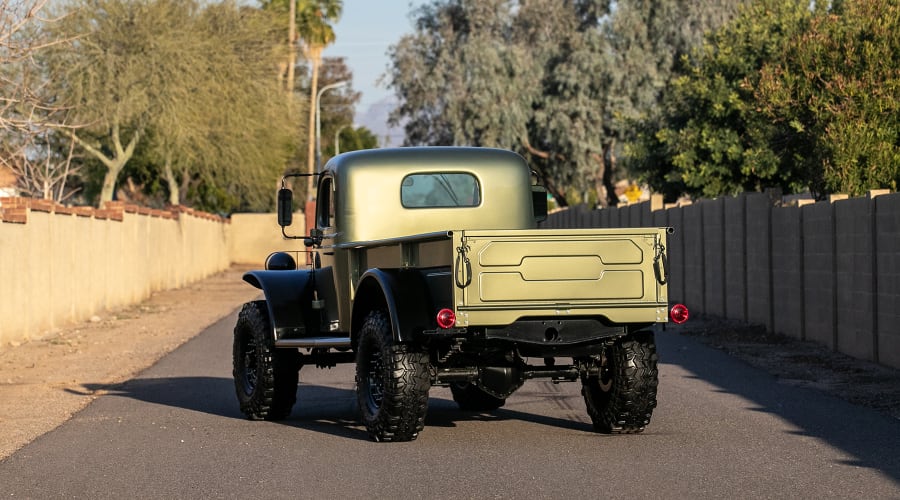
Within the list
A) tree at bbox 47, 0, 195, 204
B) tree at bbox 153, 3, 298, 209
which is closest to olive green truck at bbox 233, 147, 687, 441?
tree at bbox 47, 0, 195, 204

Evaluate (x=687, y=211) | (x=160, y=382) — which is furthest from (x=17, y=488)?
(x=687, y=211)

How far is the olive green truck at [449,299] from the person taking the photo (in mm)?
10523

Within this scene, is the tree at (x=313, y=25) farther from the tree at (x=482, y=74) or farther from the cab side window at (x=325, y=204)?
the cab side window at (x=325, y=204)

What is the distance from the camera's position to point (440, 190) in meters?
13.4

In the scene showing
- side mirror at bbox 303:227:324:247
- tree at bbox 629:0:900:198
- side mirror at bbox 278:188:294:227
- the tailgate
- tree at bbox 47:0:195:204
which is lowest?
the tailgate

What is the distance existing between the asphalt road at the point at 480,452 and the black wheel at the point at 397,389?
0.15 metres

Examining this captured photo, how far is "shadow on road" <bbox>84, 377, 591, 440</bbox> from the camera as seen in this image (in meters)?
12.4

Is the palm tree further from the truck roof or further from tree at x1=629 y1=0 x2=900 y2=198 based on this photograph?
the truck roof

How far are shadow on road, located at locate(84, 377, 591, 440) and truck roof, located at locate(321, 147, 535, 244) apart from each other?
5.22 ft

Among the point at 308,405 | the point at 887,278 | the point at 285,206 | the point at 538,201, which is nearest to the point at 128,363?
the point at 308,405

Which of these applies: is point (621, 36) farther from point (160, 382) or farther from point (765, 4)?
point (160, 382)

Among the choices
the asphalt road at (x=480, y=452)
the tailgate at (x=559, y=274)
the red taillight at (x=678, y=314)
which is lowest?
the asphalt road at (x=480, y=452)

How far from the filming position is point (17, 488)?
30.5ft

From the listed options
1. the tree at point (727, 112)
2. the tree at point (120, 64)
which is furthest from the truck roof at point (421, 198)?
the tree at point (120, 64)
